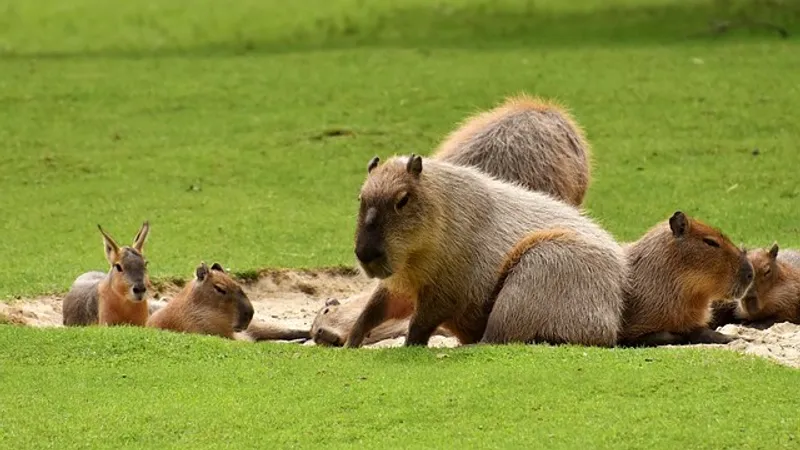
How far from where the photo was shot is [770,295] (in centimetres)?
926

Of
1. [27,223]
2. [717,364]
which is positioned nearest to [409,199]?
[717,364]

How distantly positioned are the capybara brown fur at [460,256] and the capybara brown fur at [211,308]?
89cm

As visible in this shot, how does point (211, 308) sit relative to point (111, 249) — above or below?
below

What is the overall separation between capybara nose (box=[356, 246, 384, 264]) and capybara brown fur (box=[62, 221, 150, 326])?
1.72 m

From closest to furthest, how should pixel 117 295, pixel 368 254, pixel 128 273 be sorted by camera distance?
1. pixel 368 254
2. pixel 128 273
3. pixel 117 295

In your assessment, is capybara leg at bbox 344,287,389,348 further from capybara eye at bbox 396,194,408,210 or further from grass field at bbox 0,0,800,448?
capybara eye at bbox 396,194,408,210

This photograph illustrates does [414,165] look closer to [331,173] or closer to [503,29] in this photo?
[331,173]

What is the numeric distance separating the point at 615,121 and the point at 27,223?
6.24 m

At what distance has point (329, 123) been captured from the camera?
53.9ft

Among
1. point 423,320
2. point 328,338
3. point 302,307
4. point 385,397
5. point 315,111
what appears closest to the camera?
point 385,397

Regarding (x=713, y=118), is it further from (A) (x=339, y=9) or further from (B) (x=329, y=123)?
(A) (x=339, y=9)

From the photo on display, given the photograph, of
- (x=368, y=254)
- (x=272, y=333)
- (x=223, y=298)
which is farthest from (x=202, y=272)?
(x=368, y=254)

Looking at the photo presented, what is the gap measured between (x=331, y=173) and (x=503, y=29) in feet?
26.2

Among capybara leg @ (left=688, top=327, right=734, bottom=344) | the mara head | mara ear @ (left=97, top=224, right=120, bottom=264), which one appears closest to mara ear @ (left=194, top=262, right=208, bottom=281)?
the mara head
